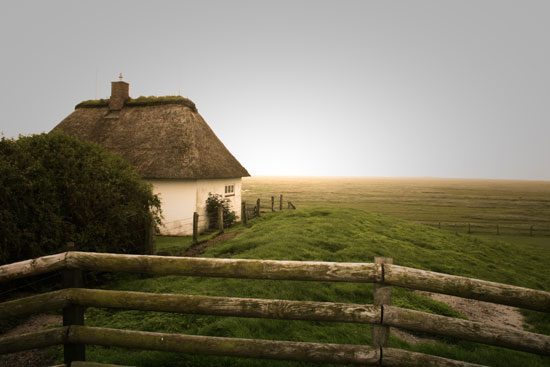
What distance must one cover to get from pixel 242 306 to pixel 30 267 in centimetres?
204

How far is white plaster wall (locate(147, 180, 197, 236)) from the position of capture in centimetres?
1589

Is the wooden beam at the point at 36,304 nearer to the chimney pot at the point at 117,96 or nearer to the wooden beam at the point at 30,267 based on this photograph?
the wooden beam at the point at 30,267

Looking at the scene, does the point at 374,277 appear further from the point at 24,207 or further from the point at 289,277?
the point at 24,207

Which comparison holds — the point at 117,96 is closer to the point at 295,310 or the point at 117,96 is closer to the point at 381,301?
the point at 295,310

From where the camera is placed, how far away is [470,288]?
2691 millimetres

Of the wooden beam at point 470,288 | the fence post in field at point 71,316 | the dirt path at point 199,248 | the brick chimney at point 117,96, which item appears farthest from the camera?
the brick chimney at point 117,96

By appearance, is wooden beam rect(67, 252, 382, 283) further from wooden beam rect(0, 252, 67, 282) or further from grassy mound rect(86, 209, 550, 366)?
grassy mound rect(86, 209, 550, 366)

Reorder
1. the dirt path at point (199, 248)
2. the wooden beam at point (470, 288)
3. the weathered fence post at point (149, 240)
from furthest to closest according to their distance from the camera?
the dirt path at point (199, 248) < the weathered fence post at point (149, 240) < the wooden beam at point (470, 288)

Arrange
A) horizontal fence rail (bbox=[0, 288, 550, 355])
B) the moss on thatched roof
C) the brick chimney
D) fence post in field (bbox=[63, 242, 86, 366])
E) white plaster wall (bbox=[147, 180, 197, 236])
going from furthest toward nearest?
the brick chimney → the moss on thatched roof → white plaster wall (bbox=[147, 180, 197, 236]) → fence post in field (bbox=[63, 242, 86, 366]) → horizontal fence rail (bbox=[0, 288, 550, 355])

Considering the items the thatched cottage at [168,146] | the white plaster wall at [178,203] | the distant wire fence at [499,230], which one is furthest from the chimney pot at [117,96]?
the distant wire fence at [499,230]

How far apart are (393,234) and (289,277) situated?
13.5 m

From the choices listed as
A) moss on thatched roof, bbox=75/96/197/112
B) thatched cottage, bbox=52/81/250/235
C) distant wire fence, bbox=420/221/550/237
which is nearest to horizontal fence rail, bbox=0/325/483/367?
thatched cottage, bbox=52/81/250/235

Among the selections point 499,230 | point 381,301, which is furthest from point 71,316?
point 499,230

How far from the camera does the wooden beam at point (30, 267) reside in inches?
107
